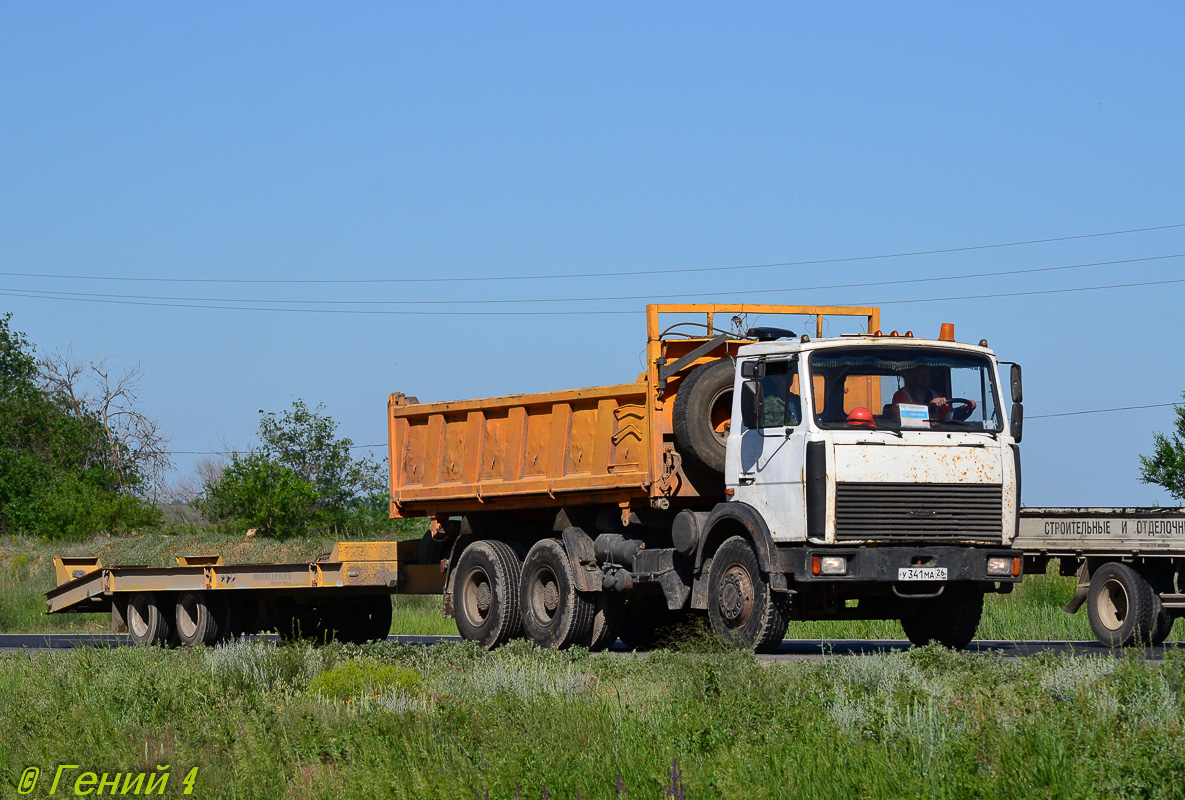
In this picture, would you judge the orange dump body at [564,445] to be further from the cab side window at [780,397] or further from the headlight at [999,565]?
the headlight at [999,565]

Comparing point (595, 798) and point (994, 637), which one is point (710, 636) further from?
point (595, 798)

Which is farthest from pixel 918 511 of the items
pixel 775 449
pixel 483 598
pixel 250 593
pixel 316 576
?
pixel 250 593

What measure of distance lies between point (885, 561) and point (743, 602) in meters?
1.39

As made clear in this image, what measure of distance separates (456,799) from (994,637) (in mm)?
14258

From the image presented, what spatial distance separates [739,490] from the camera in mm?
14484

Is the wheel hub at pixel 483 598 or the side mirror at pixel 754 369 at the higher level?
the side mirror at pixel 754 369

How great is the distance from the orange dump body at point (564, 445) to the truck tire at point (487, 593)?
1.77ft

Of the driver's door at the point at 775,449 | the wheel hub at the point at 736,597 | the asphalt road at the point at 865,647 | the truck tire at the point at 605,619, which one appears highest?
the driver's door at the point at 775,449

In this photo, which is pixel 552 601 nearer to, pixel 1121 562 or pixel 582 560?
pixel 582 560

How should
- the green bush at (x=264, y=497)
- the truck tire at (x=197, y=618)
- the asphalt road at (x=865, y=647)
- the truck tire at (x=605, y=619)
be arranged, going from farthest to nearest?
the green bush at (x=264, y=497) < the truck tire at (x=197, y=618) < the truck tire at (x=605, y=619) < the asphalt road at (x=865, y=647)

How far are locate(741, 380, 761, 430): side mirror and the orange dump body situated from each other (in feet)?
2.50

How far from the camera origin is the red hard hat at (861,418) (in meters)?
13.7

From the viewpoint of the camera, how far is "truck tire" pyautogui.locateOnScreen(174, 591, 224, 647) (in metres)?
19.1

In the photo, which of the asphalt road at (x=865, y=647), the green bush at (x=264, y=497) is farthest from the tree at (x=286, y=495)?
the asphalt road at (x=865, y=647)
